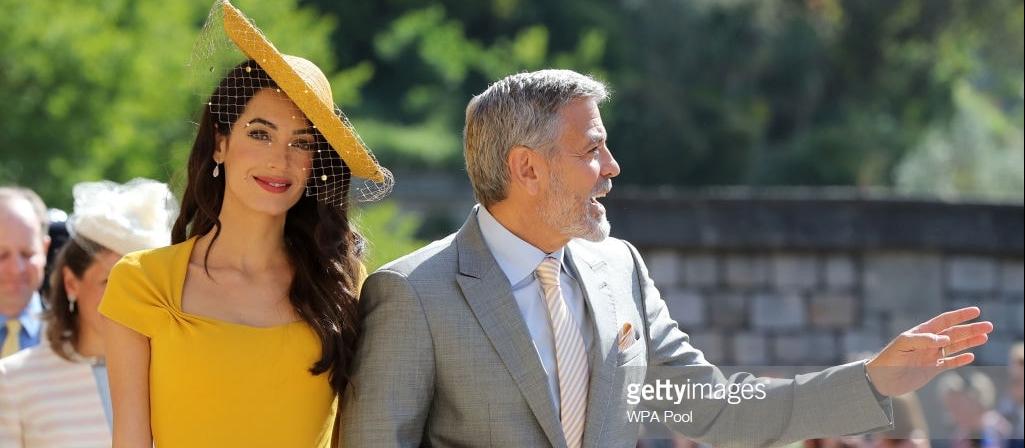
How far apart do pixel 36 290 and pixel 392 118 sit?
17.7 metres

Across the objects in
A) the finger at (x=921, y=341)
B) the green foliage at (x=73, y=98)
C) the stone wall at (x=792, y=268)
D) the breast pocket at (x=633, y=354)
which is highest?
the green foliage at (x=73, y=98)

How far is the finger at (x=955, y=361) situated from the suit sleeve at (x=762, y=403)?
154mm

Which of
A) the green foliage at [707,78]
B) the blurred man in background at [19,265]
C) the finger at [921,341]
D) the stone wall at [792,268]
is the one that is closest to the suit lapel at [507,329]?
the finger at [921,341]

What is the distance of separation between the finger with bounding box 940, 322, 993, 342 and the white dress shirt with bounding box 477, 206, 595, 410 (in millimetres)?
695

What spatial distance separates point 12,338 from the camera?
4578mm

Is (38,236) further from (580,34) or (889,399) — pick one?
(580,34)

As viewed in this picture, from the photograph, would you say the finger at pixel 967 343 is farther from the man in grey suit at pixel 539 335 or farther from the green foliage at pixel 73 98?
the green foliage at pixel 73 98

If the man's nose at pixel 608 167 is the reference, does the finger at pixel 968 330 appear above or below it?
below

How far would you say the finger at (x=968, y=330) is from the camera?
115 inches

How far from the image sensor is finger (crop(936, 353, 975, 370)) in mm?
2942

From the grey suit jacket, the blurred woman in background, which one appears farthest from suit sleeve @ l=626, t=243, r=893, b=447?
the blurred woman in background

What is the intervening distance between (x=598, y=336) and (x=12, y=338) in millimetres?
2308

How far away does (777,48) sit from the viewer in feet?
83.7

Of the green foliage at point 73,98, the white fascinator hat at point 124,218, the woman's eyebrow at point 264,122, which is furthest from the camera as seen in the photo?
the green foliage at point 73,98
